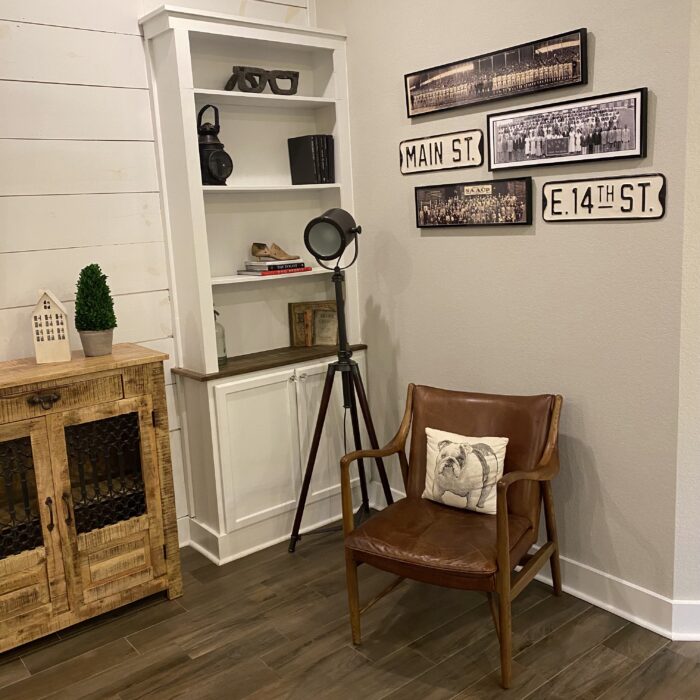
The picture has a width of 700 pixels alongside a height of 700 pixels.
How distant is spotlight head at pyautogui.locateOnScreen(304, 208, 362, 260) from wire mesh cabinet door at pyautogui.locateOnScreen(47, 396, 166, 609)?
94cm

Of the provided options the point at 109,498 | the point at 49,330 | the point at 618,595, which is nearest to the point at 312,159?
the point at 49,330

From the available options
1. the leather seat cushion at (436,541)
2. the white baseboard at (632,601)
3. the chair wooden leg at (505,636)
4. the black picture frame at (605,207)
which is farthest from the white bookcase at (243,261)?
the chair wooden leg at (505,636)

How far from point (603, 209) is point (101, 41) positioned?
6.67 ft

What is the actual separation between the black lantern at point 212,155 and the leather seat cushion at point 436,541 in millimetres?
1560

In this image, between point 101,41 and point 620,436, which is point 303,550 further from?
point 101,41

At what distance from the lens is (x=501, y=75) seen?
274 centimetres

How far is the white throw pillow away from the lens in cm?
260

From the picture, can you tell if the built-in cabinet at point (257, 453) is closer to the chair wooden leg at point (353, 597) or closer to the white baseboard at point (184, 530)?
the white baseboard at point (184, 530)

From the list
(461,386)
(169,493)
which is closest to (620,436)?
(461,386)

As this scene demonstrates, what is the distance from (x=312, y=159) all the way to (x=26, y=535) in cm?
198

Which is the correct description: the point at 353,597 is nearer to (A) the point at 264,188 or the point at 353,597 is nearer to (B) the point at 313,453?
(B) the point at 313,453

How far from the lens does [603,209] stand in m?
2.51

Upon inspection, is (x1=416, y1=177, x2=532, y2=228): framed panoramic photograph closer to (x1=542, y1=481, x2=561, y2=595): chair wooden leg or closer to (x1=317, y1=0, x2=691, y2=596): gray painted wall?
(x1=317, y1=0, x2=691, y2=596): gray painted wall

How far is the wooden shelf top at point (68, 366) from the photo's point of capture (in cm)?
251
